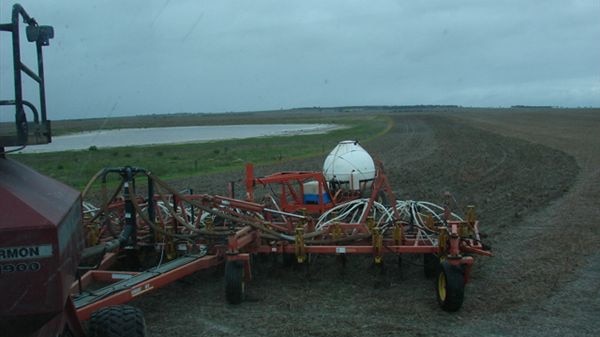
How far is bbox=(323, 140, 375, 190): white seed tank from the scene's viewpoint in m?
10.7

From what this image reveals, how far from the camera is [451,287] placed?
21.5 feet

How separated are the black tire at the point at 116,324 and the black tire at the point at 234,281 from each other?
241 cm

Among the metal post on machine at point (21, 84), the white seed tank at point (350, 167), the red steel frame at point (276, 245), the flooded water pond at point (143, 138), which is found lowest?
the flooded water pond at point (143, 138)

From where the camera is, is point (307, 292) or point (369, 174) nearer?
point (307, 292)

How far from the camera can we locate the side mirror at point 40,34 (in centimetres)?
372

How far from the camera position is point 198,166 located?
26.8m

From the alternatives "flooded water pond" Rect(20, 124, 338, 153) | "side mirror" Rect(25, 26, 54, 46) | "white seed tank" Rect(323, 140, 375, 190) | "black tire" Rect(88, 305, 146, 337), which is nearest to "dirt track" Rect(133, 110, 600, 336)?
"black tire" Rect(88, 305, 146, 337)

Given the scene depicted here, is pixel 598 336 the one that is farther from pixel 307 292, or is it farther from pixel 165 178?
pixel 165 178

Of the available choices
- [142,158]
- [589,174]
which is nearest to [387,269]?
[589,174]

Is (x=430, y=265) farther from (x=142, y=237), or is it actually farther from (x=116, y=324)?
(x=116, y=324)

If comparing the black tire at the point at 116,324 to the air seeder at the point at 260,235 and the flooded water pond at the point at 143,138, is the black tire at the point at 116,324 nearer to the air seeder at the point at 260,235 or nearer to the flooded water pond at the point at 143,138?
the air seeder at the point at 260,235

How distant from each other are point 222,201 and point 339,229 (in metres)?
1.63

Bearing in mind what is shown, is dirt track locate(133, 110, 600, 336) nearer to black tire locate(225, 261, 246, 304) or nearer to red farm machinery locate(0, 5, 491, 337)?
black tire locate(225, 261, 246, 304)

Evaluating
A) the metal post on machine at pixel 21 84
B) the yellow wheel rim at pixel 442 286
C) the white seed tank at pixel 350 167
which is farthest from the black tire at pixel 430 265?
the metal post on machine at pixel 21 84
